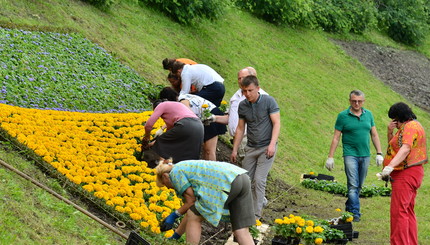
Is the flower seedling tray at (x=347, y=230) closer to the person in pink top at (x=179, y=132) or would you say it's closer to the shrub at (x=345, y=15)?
the person in pink top at (x=179, y=132)

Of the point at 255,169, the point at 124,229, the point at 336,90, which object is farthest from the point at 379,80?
the point at 124,229

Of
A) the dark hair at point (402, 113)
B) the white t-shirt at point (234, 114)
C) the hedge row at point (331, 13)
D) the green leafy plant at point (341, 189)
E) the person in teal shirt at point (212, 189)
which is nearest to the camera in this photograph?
the person in teal shirt at point (212, 189)

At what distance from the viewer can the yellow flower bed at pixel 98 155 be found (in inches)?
325

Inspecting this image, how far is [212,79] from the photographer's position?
34.1 ft

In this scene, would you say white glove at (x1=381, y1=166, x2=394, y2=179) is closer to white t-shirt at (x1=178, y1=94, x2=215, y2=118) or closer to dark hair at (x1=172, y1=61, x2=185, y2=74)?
white t-shirt at (x1=178, y1=94, x2=215, y2=118)

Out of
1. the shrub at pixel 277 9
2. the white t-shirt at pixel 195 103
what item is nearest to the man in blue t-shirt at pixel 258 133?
the white t-shirt at pixel 195 103

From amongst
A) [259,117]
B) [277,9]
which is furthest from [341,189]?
[277,9]

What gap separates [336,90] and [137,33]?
8.29m

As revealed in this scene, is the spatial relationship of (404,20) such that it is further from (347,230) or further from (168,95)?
(347,230)

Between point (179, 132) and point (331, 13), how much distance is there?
22968mm

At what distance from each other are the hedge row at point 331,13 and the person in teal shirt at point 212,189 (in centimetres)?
1186

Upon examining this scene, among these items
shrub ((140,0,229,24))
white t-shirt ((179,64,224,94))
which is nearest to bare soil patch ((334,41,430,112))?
shrub ((140,0,229,24))

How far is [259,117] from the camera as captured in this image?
8625mm

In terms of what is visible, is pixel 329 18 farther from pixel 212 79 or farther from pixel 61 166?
pixel 61 166
